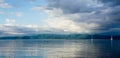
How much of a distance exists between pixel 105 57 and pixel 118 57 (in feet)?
9.05

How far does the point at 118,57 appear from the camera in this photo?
42.5 metres

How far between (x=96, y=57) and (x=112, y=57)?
9.72ft

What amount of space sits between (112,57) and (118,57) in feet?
5.29

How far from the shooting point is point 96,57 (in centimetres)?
4462

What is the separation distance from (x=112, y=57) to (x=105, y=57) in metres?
1.31

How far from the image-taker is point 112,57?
43906 millimetres

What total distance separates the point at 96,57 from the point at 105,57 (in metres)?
1.68

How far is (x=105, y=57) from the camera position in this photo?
44.4 meters

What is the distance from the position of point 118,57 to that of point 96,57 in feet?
13.9
